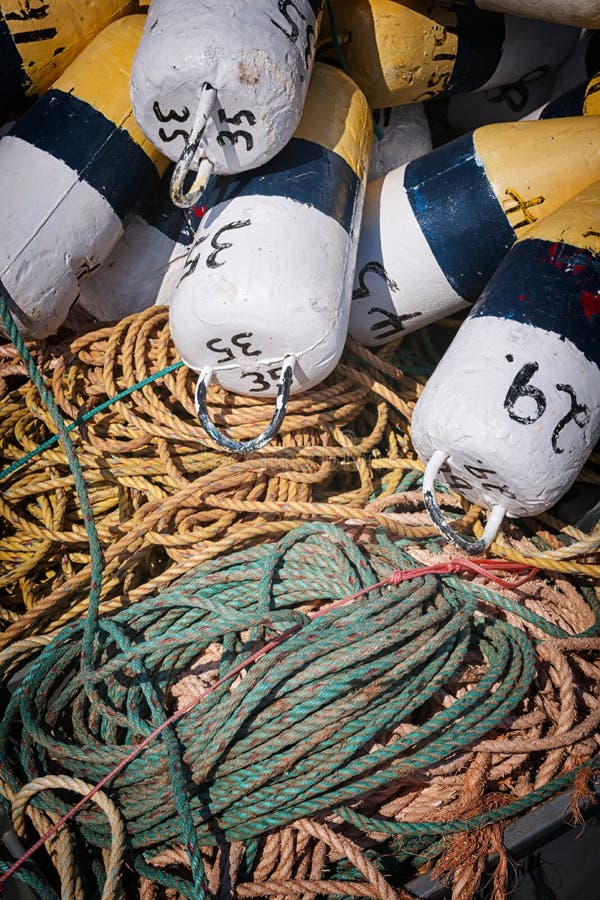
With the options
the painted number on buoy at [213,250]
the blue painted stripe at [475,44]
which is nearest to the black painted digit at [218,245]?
the painted number on buoy at [213,250]

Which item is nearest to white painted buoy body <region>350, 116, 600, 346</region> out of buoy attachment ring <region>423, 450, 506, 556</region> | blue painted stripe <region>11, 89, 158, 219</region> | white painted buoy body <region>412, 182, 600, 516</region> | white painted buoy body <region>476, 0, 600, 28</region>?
white painted buoy body <region>412, 182, 600, 516</region>

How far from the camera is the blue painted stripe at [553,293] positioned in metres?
1.43

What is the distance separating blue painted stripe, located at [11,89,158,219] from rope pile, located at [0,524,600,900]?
0.93m

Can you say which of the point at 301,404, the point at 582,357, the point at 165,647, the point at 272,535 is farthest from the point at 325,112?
the point at 165,647

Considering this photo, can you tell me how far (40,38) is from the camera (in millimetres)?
1675

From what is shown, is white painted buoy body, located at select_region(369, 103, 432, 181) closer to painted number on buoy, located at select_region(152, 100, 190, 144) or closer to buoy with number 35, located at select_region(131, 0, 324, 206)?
buoy with number 35, located at select_region(131, 0, 324, 206)

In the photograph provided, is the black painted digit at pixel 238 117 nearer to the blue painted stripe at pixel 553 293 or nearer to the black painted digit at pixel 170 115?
the black painted digit at pixel 170 115

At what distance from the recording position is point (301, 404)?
5.46 feet

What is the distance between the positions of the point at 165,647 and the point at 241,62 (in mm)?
1104

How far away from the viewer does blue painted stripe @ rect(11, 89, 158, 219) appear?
62.9 inches

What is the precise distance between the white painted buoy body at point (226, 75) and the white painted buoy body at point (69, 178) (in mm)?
217

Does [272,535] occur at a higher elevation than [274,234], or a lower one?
lower

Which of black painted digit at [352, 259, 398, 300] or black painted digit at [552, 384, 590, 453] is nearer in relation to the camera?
black painted digit at [552, 384, 590, 453]

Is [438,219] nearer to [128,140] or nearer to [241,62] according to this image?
[241,62]
